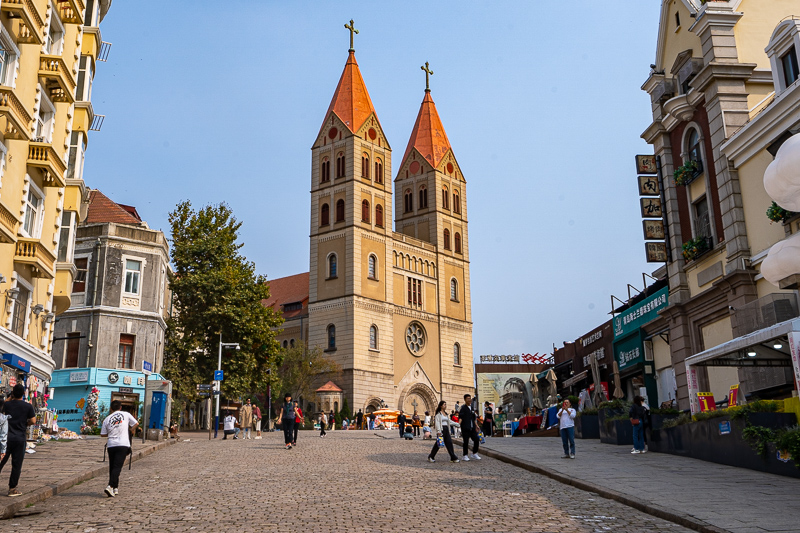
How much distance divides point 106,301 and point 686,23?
997 inches

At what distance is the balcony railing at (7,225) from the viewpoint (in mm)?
18359

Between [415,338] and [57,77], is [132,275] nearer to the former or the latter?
[57,77]

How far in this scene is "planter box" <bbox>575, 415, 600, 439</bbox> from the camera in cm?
2556

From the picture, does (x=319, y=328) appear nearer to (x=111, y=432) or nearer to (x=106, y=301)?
(x=106, y=301)

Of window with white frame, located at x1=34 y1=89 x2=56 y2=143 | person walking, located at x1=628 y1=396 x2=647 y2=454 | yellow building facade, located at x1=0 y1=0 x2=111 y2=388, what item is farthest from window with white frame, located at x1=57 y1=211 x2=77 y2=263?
person walking, located at x1=628 y1=396 x2=647 y2=454

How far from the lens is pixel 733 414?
15.2m

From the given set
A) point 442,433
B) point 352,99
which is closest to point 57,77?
point 442,433

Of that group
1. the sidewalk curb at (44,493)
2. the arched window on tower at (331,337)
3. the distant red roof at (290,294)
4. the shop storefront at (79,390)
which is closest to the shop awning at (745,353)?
the sidewalk curb at (44,493)

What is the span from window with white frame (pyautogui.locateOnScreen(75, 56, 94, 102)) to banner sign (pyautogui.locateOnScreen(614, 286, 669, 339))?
20790 millimetres

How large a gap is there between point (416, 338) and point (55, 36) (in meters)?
52.7

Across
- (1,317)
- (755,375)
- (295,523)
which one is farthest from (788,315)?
(1,317)

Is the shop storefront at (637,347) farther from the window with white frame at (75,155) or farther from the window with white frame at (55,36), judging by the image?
the window with white frame at (55,36)

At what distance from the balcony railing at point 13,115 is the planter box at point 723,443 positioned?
16.5 metres

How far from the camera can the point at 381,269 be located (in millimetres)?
70125
